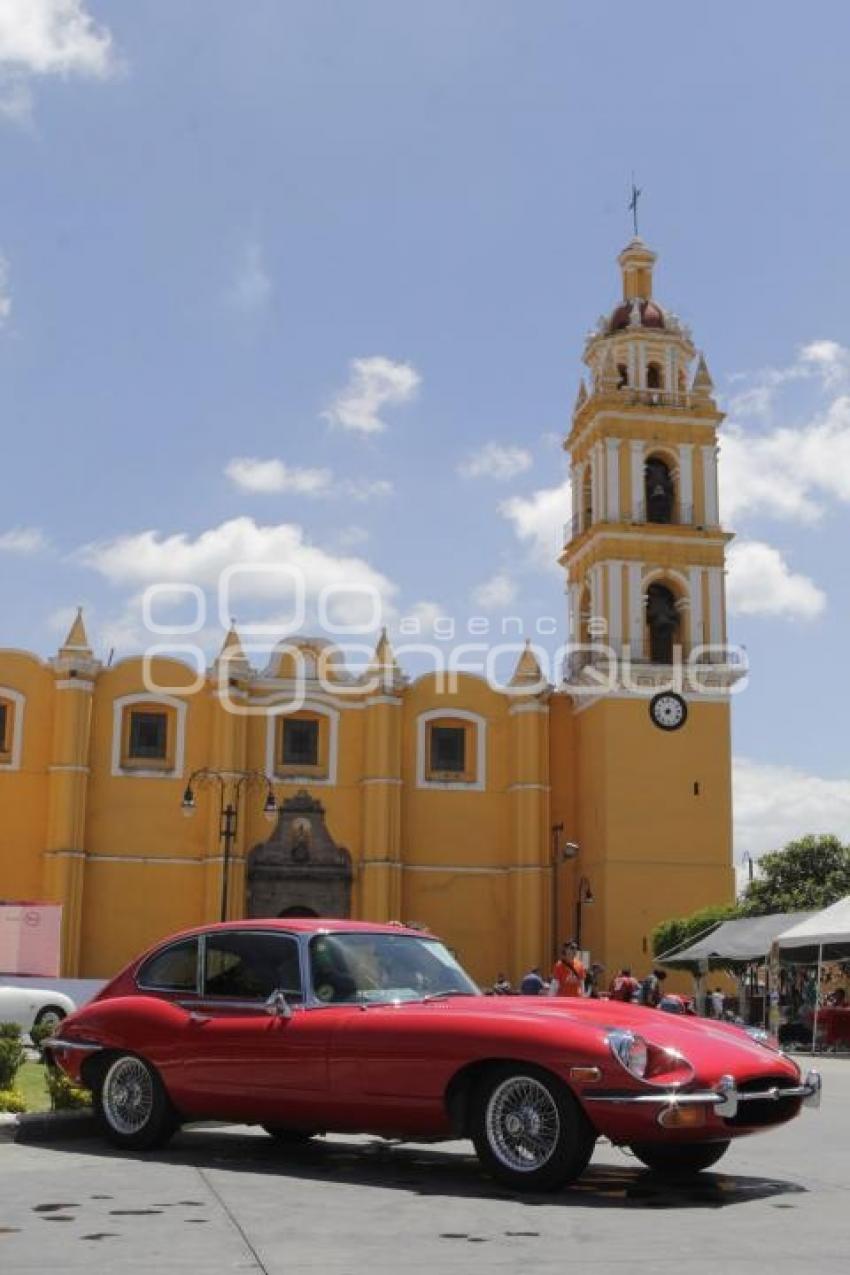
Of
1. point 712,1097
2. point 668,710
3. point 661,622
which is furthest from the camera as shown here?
point 661,622

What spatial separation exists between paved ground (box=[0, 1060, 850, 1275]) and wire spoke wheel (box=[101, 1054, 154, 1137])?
0.67ft

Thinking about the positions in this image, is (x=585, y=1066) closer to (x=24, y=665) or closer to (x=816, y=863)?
(x=24, y=665)

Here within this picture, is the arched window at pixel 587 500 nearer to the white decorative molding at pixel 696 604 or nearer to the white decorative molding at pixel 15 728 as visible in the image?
the white decorative molding at pixel 696 604

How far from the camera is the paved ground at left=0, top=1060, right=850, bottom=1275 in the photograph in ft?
18.2

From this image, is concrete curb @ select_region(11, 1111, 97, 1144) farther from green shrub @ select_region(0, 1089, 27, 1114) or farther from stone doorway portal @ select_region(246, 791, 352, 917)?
stone doorway portal @ select_region(246, 791, 352, 917)

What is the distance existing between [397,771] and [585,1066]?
34.3 m

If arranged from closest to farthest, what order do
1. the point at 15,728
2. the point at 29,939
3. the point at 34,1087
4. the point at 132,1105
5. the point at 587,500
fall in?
the point at 132,1105 < the point at 34,1087 < the point at 29,939 < the point at 15,728 < the point at 587,500

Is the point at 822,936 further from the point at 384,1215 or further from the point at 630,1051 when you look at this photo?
the point at 384,1215

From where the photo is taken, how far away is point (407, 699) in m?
42.2

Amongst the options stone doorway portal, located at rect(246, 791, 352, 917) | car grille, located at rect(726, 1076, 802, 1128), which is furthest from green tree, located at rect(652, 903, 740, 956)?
car grille, located at rect(726, 1076, 802, 1128)

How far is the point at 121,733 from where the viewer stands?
1596 inches

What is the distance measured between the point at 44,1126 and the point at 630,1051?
12.9 feet

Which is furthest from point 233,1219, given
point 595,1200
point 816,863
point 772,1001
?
point 816,863

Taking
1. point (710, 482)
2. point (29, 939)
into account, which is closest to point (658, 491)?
point (710, 482)
